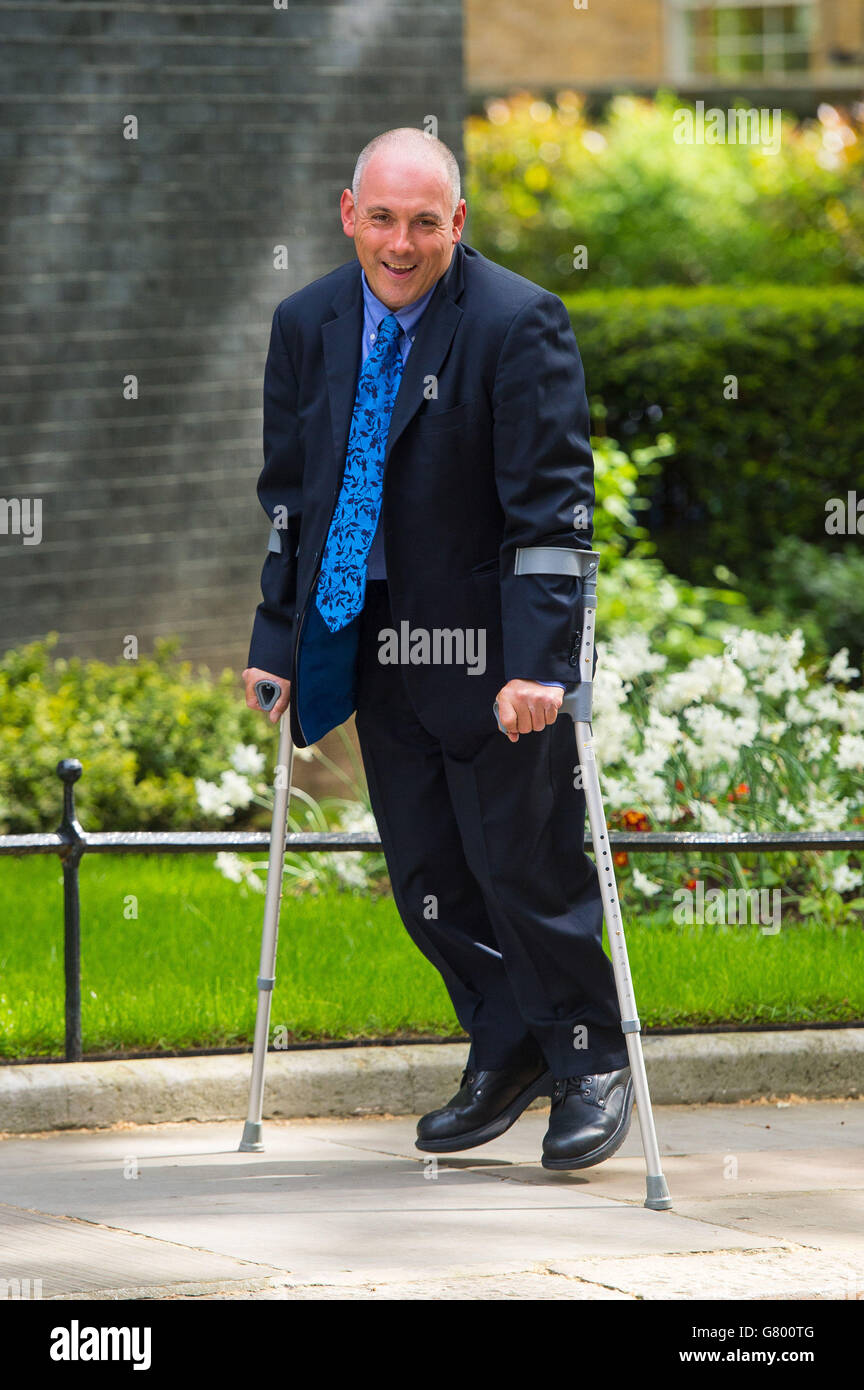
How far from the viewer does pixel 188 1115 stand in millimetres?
5469

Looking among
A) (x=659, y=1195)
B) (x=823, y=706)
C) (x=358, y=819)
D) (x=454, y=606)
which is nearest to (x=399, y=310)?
(x=454, y=606)

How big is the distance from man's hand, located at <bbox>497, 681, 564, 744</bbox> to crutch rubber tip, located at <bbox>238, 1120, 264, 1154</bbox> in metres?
1.28

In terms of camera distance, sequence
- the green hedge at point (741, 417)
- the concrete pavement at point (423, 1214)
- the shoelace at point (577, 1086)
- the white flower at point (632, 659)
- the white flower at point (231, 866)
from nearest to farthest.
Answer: the concrete pavement at point (423, 1214), the shoelace at point (577, 1086), the white flower at point (231, 866), the white flower at point (632, 659), the green hedge at point (741, 417)

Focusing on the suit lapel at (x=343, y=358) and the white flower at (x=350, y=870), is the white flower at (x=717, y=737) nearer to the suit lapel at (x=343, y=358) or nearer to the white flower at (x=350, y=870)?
the white flower at (x=350, y=870)

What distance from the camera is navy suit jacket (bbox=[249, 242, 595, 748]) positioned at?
4.44 m

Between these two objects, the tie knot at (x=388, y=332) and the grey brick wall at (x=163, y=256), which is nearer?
the tie knot at (x=388, y=332)

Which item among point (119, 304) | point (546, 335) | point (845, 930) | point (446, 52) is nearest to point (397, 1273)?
point (546, 335)

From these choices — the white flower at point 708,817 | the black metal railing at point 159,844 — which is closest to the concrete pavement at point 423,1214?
the black metal railing at point 159,844

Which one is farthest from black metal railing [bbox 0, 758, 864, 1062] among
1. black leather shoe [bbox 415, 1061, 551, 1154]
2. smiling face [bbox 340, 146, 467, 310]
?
smiling face [bbox 340, 146, 467, 310]

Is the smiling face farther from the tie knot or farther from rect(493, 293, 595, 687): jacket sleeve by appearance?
rect(493, 293, 595, 687): jacket sleeve

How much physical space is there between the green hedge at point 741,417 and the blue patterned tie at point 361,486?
7270 mm

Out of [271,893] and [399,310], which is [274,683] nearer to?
[271,893]

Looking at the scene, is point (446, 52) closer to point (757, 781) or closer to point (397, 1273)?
point (757, 781)

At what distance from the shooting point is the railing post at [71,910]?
554 centimetres
